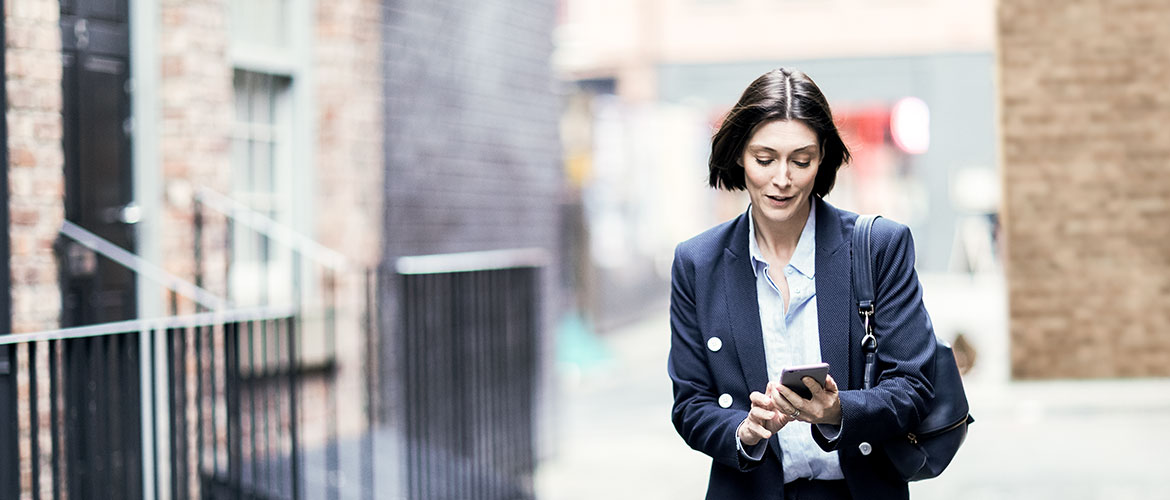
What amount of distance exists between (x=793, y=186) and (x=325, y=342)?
5156 mm

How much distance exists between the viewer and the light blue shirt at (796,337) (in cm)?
273

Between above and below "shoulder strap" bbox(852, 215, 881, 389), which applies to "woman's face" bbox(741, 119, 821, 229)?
above

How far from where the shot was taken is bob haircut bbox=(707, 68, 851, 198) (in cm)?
271

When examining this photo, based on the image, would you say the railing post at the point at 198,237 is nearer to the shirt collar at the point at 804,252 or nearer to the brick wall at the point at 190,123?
the brick wall at the point at 190,123

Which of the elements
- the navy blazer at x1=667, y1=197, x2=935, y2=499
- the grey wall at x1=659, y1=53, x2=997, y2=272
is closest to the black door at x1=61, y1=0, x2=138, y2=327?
the navy blazer at x1=667, y1=197, x2=935, y2=499

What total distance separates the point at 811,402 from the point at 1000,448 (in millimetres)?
7662

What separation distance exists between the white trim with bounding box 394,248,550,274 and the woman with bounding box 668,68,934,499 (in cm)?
444

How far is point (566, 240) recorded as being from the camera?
17375 mm

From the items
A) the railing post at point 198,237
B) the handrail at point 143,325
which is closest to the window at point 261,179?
the railing post at point 198,237

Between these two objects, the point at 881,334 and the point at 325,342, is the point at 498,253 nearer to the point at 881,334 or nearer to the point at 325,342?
the point at 325,342

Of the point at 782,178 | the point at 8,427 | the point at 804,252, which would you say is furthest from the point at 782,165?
the point at 8,427

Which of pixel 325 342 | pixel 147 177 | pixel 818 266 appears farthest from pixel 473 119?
pixel 818 266

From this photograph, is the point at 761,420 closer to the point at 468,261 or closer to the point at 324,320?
the point at 324,320

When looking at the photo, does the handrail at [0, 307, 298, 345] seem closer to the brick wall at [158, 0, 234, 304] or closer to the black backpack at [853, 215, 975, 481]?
the brick wall at [158, 0, 234, 304]
